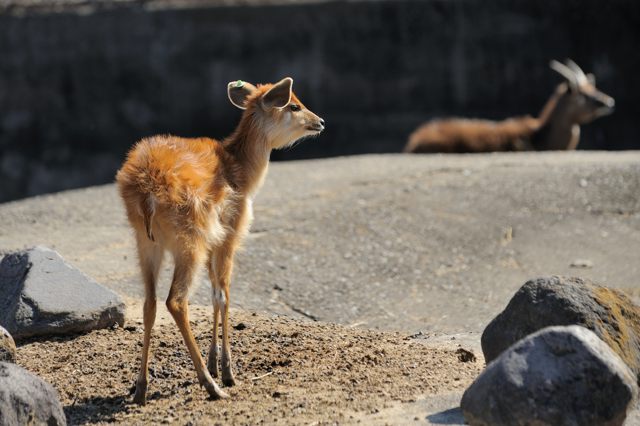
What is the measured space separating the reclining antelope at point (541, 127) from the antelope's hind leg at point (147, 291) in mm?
9840

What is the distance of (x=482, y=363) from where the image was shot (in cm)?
614

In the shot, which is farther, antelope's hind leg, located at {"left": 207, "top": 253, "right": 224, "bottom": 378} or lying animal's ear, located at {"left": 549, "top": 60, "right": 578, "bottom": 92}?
lying animal's ear, located at {"left": 549, "top": 60, "right": 578, "bottom": 92}

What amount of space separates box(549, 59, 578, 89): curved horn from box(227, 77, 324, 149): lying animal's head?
33.5 ft

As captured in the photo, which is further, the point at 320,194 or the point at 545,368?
the point at 320,194

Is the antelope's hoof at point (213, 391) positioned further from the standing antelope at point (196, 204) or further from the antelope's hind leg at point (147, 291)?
the antelope's hind leg at point (147, 291)

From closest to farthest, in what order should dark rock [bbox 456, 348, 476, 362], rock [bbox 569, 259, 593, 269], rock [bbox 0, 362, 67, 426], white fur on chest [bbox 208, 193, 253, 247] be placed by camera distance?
rock [bbox 0, 362, 67, 426] < white fur on chest [bbox 208, 193, 253, 247] < dark rock [bbox 456, 348, 476, 362] < rock [bbox 569, 259, 593, 269]

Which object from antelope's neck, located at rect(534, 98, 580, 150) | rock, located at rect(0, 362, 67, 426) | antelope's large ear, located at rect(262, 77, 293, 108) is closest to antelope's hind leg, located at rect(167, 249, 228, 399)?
rock, located at rect(0, 362, 67, 426)

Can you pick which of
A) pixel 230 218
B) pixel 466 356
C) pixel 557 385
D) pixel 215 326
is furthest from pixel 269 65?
pixel 557 385

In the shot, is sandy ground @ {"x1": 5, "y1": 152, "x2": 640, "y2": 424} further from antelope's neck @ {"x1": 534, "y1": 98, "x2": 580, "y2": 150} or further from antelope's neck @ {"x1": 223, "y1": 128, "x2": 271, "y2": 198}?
antelope's neck @ {"x1": 534, "y1": 98, "x2": 580, "y2": 150}

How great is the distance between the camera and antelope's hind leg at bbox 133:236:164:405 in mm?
5707

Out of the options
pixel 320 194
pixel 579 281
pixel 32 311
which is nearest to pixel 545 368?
pixel 579 281

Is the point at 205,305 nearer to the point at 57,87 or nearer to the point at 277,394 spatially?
the point at 277,394

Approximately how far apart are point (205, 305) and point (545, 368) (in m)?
3.57

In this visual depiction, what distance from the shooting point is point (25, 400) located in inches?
188
